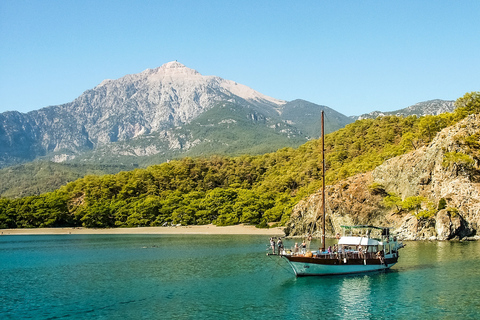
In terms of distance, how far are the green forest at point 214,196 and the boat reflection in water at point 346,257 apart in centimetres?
7259

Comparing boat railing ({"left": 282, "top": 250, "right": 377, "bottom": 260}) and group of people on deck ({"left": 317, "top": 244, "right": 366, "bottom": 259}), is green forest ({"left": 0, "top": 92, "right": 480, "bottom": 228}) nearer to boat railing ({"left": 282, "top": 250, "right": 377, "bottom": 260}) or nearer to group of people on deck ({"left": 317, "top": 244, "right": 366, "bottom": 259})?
group of people on deck ({"left": 317, "top": 244, "right": 366, "bottom": 259})

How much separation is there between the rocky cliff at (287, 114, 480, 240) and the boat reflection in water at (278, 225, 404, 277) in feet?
92.6

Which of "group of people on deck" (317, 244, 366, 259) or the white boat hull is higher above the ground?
"group of people on deck" (317, 244, 366, 259)

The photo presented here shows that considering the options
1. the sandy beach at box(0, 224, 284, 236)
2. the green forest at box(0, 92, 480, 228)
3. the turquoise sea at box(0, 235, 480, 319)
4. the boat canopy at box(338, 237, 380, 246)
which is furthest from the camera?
the green forest at box(0, 92, 480, 228)

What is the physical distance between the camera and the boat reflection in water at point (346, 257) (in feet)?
178

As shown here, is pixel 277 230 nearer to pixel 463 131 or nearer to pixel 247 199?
pixel 247 199

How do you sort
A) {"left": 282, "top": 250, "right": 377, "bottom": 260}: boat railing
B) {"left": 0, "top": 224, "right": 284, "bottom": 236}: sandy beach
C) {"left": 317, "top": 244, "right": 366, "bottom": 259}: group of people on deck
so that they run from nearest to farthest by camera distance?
1. {"left": 282, "top": 250, "right": 377, "bottom": 260}: boat railing
2. {"left": 317, "top": 244, "right": 366, "bottom": 259}: group of people on deck
3. {"left": 0, "top": 224, "right": 284, "bottom": 236}: sandy beach

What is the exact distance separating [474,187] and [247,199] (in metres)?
72.5

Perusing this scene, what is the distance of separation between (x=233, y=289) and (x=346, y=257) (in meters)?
16.0

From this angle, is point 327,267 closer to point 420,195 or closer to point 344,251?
point 344,251

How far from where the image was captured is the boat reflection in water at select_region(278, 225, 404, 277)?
54.1 m

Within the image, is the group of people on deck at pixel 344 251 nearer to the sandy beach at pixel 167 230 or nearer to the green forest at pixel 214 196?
the sandy beach at pixel 167 230

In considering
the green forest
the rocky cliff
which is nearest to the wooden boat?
the rocky cliff

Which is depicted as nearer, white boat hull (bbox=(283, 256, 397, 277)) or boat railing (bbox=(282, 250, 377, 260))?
white boat hull (bbox=(283, 256, 397, 277))
